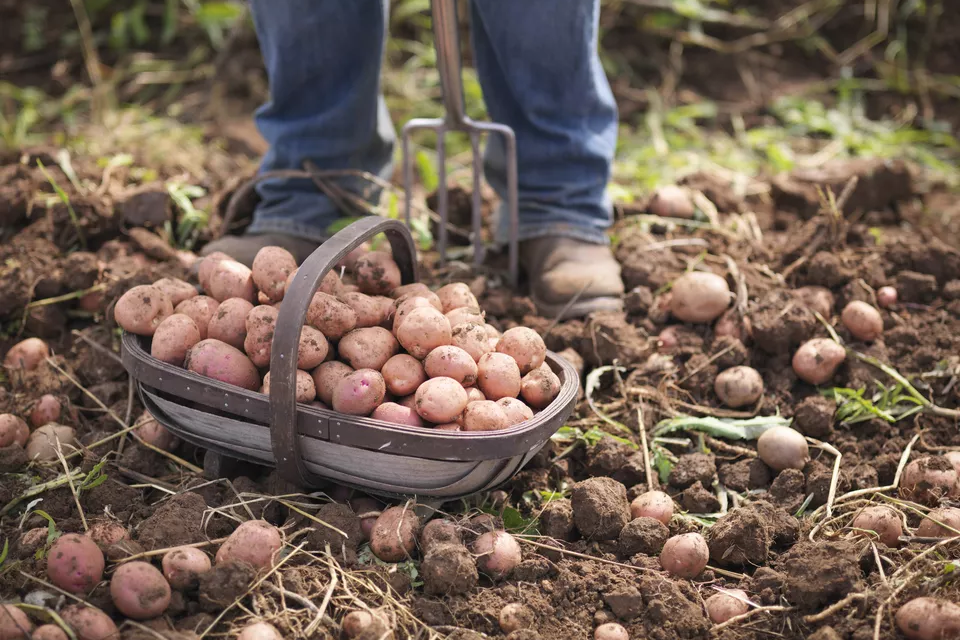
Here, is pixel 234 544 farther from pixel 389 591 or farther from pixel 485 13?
pixel 485 13

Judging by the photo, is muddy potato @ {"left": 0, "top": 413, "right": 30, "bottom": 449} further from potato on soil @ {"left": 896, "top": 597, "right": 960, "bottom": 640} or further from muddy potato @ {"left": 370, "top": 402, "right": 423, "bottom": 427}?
potato on soil @ {"left": 896, "top": 597, "right": 960, "bottom": 640}

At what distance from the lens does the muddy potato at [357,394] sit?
1.75 metres

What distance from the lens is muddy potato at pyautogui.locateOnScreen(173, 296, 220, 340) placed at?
1967 millimetres

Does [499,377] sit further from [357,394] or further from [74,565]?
[74,565]

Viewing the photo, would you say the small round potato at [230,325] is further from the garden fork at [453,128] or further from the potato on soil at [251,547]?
the garden fork at [453,128]

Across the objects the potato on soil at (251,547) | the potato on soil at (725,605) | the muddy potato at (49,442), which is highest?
the potato on soil at (251,547)

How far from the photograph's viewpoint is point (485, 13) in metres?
2.40

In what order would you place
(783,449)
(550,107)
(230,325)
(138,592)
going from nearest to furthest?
(138,592)
(230,325)
(783,449)
(550,107)

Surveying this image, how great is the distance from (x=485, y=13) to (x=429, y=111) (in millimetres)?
1818

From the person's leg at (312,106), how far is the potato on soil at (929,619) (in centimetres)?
185

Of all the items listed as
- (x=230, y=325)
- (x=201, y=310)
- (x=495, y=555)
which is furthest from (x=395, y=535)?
(x=201, y=310)

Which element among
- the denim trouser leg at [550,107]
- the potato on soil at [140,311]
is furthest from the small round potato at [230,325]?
the denim trouser leg at [550,107]

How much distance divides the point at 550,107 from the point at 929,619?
5.45 feet

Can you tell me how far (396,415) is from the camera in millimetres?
1778
